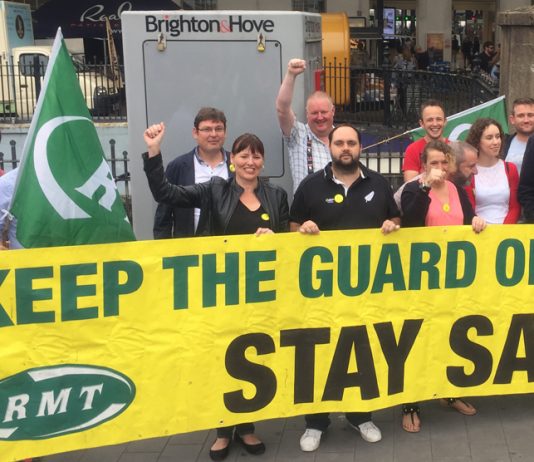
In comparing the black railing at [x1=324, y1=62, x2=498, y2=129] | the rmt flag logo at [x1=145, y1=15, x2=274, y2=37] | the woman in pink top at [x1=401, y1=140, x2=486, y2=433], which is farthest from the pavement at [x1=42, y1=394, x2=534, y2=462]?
the black railing at [x1=324, y1=62, x2=498, y2=129]

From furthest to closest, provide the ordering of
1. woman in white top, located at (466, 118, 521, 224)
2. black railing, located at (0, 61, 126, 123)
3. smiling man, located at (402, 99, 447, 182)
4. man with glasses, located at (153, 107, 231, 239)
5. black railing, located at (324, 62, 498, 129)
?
1. black railing, located at (324, 62, 498, 129)
2. black railing, located at (0, 61, 126, 123)
3. smiling man, located at (402, 99, 447, 182)
4. woman in white top, located at (466, 118, 521, 224)
5. man with glasses, located at (153, 107, 231, 239)

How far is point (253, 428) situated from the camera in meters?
4.40

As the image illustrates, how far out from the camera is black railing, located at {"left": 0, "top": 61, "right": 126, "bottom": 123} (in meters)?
13.1

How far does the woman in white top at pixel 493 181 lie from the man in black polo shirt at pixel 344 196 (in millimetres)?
890

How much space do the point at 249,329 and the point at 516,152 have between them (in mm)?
2467

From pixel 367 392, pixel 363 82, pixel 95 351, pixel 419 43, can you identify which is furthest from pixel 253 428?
pixel 419 43

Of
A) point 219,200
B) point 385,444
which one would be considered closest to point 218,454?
point 385,444

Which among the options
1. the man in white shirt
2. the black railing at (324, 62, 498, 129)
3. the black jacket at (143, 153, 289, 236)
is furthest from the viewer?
the black railing at (324, 62, 498, 129)

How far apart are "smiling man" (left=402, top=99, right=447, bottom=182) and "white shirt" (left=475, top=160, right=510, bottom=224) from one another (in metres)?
0.39

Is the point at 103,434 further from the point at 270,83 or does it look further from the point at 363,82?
the point at 363,82

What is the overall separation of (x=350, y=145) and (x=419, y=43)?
86.0 feet

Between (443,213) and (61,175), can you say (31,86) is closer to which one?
(61,175)

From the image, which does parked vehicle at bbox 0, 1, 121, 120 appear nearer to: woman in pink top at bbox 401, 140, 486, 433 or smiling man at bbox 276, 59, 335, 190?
smiling man at bbox 276, 59, 335, 190

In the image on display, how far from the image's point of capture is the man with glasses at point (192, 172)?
4785 mm
